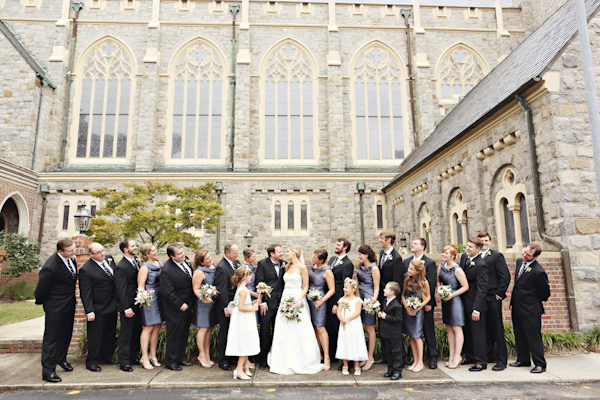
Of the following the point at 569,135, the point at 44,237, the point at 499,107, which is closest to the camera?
the point at 569,135

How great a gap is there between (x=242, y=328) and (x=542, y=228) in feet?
19.4

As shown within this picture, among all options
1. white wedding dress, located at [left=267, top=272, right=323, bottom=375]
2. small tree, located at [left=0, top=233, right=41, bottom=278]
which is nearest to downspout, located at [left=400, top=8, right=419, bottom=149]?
white wedding dress, located at [left=267, top=272, right=323, bottom=375]

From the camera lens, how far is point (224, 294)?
5719 millimetres

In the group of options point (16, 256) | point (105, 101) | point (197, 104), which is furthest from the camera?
point (197, 104)

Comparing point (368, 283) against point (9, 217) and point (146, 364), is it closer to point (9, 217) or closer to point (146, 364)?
point (146, 364)

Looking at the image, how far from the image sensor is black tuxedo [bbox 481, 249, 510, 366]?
221 inches

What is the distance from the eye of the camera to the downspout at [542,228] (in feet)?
22.0

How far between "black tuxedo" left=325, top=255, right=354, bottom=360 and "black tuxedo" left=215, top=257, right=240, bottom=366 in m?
1.55

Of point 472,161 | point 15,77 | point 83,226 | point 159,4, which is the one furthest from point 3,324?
point 159,4

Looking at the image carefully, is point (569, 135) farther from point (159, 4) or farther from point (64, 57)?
point (64, 57)

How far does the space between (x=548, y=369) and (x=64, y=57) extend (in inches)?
940

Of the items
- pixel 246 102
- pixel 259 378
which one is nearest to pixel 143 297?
pixel 259 378

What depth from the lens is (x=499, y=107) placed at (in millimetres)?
8375

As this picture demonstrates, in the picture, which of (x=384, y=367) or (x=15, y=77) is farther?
(x=15, y=77)
